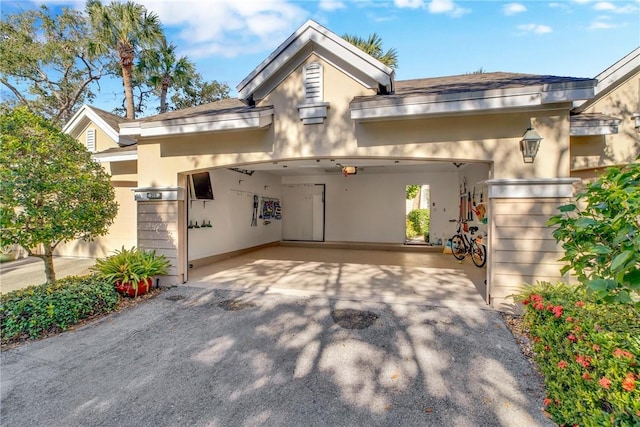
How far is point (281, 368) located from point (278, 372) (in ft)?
0.27

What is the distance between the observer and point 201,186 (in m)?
8.36

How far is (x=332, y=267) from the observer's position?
8406mm

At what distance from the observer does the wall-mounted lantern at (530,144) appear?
4488 mm

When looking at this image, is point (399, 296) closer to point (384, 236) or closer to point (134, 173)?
point (384, 236)

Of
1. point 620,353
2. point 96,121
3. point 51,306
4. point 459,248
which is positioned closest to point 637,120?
point 459,248

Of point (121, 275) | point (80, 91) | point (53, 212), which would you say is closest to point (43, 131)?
point (53, 212)

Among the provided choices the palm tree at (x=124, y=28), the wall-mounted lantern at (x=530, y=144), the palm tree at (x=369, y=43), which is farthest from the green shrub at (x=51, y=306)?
the palm tree at (x=369, y=43)

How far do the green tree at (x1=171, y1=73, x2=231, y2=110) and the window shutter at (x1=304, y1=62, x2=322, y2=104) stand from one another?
56.3ft

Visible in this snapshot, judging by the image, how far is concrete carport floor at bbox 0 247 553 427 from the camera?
271cm

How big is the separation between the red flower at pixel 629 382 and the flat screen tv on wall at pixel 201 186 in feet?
27.7

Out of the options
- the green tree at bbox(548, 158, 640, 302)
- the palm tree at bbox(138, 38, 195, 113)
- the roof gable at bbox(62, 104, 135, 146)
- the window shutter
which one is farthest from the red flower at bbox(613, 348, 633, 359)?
the palm tree at bbox(138, 38, 195, 113)

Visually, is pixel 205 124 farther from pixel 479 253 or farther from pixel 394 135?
pixel 479 253

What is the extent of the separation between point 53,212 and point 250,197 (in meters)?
6.69

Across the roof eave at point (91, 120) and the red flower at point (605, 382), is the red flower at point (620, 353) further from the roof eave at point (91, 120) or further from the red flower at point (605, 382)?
the roof eave at point (91, 120)
